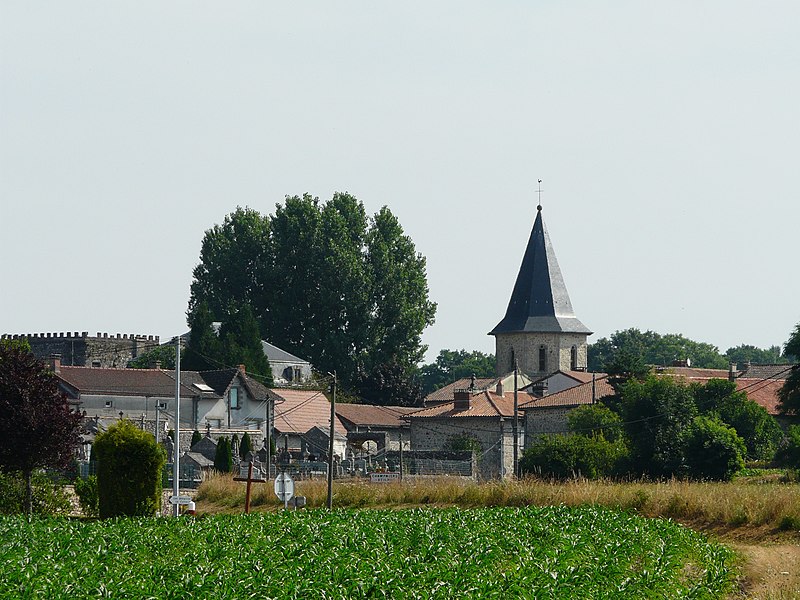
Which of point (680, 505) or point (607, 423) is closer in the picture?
point (680, 505)

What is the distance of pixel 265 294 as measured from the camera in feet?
317

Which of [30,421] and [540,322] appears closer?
[30,421]

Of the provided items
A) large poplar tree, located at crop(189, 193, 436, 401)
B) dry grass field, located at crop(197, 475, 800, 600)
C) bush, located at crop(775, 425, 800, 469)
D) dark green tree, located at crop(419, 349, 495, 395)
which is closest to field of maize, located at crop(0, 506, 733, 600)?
dry grass field, located at crop(197, 475, 800, 600)

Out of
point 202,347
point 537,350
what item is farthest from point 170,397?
point 537,350

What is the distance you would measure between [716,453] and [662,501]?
14.0 meters

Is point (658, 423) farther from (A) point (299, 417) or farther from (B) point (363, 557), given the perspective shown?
(A) point (299, 417)

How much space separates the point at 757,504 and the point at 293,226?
71.1 m

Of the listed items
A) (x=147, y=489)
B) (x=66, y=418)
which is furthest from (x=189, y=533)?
(x=66, y=418)

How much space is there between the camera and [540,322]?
3718 inches

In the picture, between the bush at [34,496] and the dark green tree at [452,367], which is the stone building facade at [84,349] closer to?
the dark green tree at [452,367]

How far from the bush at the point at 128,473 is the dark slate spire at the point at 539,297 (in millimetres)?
66064

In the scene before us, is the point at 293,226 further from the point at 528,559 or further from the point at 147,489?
the point at 528,559

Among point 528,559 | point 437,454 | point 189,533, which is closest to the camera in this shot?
point 528,559

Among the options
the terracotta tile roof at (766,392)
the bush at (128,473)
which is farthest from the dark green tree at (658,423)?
the bush at (128,473)
